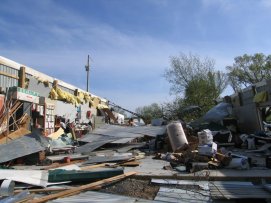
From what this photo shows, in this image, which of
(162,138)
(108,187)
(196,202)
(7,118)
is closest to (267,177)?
(196,202)

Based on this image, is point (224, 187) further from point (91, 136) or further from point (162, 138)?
point (91, 136)

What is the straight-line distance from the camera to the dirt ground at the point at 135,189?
7723 millimetres

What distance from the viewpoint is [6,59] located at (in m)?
17.7

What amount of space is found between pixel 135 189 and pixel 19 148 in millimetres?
5416

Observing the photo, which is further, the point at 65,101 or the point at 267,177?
the point at 65,101

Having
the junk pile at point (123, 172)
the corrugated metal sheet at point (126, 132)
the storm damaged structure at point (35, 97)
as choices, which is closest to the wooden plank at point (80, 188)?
the junk pile at point (123, 172)

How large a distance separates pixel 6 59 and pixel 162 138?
7.98 meters

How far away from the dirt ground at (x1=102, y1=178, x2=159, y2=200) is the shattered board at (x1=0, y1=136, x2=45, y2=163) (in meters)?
4.41

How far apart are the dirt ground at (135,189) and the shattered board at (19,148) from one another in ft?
14.5

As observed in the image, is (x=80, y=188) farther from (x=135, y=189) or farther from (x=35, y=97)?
(x=35, y=97)

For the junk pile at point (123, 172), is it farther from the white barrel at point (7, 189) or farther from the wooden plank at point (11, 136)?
the wooden plank at point (11, 136)

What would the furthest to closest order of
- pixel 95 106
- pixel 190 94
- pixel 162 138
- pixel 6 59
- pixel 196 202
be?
pixel 190 94, pixel 95 106, pixel 6 59, pixel 162 138, pixel 196 202

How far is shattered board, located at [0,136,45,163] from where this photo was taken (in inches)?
451

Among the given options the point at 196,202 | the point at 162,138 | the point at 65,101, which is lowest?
the point at 196,202
